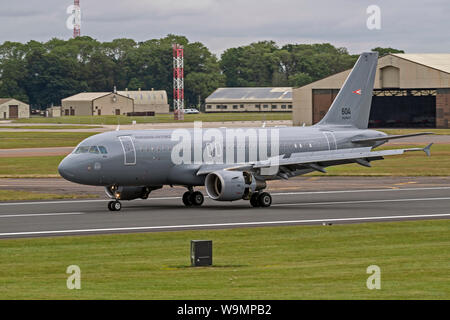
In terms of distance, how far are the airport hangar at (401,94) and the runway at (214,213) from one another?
76.1 metres

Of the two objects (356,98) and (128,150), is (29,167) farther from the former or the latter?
(356,98)

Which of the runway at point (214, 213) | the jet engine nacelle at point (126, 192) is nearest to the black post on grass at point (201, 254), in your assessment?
the runway at point (214, 213)

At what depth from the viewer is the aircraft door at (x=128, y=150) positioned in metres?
43.5

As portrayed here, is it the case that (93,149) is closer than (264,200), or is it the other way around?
(93,149)

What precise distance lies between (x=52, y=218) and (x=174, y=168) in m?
7.18

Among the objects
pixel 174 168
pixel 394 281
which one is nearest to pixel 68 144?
pixel 174 168

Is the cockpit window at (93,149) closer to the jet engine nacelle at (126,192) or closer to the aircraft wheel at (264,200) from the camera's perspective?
the jet engine nacelle at (126,192)

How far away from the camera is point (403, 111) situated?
143000 millimetres

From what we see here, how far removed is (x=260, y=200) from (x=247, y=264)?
58.9ft

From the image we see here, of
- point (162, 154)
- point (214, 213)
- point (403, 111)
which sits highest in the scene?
point (403, 111)

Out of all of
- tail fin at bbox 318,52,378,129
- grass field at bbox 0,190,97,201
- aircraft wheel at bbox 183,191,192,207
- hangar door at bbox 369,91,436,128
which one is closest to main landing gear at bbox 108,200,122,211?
aircraft wheel at bbox 183,191,192,207

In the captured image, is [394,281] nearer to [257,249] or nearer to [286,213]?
[257,249]

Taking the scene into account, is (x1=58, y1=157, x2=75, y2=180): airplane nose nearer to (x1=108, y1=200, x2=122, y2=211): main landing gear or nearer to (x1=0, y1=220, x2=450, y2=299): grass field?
(x1=108, y1=200, x2=122, y2=211): main landing gear

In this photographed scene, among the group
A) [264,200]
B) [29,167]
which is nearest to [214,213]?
[264,200]
